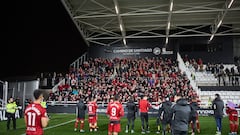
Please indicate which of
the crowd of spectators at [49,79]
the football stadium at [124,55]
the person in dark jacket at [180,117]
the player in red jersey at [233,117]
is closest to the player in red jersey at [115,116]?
the person in dark jacket at [180,117]

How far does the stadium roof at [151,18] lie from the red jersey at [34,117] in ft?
73.1

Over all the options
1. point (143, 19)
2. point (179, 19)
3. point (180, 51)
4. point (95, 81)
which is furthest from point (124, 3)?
point (180, 51)

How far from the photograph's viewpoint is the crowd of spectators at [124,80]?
90.3 ft

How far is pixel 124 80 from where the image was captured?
102 feet

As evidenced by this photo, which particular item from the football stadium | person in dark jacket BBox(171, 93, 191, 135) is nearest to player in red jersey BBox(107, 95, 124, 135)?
person in dark jacket BBox(171, 93, 191, 135)

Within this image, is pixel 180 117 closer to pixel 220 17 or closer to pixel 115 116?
pixel 115 116

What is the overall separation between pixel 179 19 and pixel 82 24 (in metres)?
11.2

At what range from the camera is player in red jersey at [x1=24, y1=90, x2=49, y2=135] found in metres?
5.79

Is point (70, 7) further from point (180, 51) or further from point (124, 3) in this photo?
point (180, 51)

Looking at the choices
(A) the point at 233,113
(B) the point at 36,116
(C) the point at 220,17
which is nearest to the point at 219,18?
(C) the point at 220,17

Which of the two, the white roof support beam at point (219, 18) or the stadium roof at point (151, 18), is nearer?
the white roof support beam at point (219, 18)

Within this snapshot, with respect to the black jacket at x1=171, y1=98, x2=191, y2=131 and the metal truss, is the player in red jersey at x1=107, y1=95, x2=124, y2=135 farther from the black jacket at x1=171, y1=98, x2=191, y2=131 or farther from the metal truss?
the metal truss

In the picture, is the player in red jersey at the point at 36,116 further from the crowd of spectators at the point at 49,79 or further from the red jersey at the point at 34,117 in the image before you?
the crowd of spectators at the point at 49,79

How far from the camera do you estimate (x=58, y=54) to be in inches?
1323
